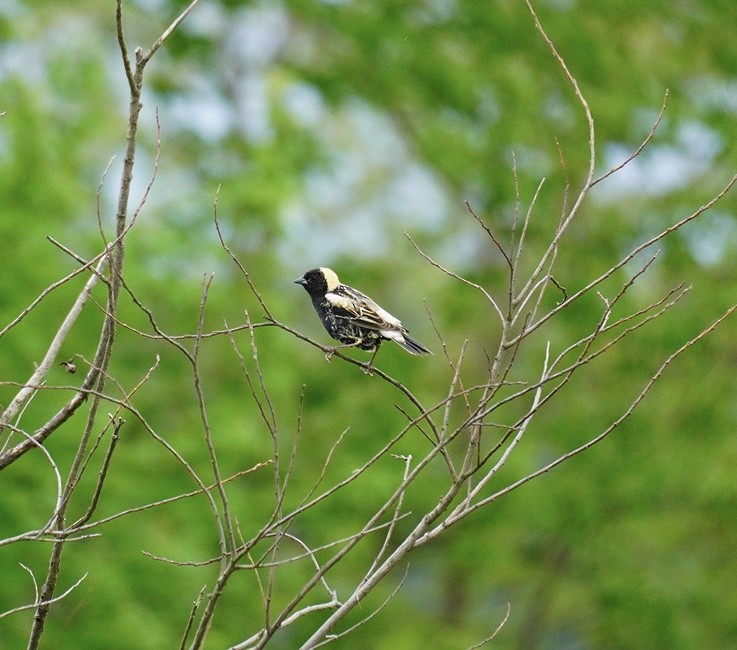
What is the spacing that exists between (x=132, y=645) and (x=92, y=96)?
646 centimetres

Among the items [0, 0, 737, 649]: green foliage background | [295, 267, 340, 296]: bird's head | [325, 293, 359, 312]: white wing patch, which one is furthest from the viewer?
[0, 0, 737, 649]: green foliage background

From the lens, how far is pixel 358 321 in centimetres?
613

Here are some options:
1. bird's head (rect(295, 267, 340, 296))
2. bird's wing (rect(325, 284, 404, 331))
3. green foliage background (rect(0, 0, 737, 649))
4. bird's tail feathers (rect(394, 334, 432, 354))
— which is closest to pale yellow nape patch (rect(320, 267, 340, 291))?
bird's head (rect(295, 267, 340, 296))

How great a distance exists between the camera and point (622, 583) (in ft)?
47.1

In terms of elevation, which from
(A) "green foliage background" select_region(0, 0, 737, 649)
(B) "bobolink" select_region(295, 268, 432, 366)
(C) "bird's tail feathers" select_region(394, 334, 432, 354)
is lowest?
(C) "bird's tail feathers" select_region(394, 334, 432, 354)

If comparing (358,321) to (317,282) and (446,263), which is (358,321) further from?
(446,263)

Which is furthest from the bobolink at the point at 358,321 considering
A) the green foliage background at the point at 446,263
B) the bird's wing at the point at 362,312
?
the green foliage background at the point at 446,263

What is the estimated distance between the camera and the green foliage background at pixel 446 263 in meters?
12.6

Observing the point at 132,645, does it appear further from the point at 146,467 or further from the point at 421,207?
the point at 421,207

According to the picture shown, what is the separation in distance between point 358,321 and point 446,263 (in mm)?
10108

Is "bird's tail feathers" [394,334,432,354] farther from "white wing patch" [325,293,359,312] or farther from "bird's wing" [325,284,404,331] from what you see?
"white wing patch" [325,293,359,312]

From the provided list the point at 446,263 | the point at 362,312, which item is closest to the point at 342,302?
the point at 362,312

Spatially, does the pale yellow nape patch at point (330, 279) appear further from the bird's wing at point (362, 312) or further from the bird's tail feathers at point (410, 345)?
the bird's tail feathers at point (410, 345)

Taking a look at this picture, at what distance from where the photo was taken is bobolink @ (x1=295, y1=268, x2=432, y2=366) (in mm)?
6086
